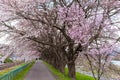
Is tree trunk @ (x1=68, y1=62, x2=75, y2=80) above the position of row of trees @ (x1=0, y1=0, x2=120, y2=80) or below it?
below

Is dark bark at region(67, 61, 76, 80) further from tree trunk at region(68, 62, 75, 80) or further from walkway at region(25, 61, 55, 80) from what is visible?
walkway at region(25, 61, 55, 80)

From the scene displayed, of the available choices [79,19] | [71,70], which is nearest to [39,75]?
[71,70]

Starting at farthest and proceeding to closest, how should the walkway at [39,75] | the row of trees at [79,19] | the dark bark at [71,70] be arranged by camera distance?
1. the walkway at [39,75]
2. the dark bark at [71,70]
3. the row of trees at [79,19]

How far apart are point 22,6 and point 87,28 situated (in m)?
4.40

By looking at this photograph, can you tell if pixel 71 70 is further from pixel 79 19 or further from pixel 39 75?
pixel 79 19

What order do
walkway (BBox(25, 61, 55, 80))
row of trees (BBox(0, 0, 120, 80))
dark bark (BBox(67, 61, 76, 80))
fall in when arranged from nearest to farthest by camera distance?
1. row of trees (BBox(0, 0, 120, 80))
2. dark bark (BBox(67, 61, 76, 80))
3. walkway (BBox(25, 61, 55, 80))

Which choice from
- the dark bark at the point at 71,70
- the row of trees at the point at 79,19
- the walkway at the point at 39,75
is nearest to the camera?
the row of trees at the point at 79,19

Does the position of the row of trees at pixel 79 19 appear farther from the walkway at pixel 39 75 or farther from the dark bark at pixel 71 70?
the walkway at pixel 39 75

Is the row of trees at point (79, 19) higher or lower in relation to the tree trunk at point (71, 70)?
higher

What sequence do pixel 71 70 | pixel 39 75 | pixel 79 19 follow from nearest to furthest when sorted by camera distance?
1. pixel 79 19
2. pixel 71 70
3. pixel 39 75

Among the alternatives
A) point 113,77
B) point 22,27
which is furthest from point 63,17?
point 113,77

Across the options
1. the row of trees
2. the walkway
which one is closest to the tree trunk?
the row of trees

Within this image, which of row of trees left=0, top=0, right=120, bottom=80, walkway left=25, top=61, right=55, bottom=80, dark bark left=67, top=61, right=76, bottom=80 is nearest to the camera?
row of trees left=0, top=0, right=120, bottom=80

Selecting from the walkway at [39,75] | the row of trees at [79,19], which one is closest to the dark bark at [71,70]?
the row of trees at [79,19]
